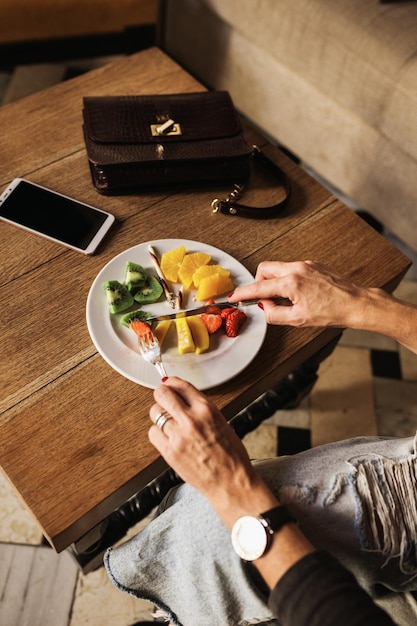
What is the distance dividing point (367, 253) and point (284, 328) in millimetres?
234

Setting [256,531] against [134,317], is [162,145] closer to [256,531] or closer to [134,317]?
[134,317]

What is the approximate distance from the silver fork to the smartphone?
0.21 meters

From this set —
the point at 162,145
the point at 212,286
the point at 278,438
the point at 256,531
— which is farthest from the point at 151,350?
the point at 278,438

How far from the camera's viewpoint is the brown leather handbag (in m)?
0.96

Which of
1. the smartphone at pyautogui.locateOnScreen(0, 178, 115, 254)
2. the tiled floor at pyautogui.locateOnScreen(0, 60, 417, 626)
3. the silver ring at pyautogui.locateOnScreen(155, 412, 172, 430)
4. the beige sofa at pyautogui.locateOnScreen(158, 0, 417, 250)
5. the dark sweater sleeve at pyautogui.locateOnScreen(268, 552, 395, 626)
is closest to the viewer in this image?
the dark sweater sleeve at pyautogui.locateOnScreen(268, 552, 395, 626)

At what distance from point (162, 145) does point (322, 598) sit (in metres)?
0.73

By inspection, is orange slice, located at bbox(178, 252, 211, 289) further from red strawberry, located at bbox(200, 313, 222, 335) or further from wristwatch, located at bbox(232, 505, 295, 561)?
wristwatch, located at bbox(232, 505, 295, 561)

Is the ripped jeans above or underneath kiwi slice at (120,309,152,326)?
underneath

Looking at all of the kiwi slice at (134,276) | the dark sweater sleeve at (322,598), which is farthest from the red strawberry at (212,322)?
the dark sweater sleeve at (322,598)

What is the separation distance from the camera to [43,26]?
1722mm

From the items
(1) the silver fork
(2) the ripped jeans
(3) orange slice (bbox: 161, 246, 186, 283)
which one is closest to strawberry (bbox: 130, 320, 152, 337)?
(1) the silver fork

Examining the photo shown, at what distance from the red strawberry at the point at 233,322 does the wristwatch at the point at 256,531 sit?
0.27 metres

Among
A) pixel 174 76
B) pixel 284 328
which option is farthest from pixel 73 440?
pixel 174 76

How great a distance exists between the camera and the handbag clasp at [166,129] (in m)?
0.99
